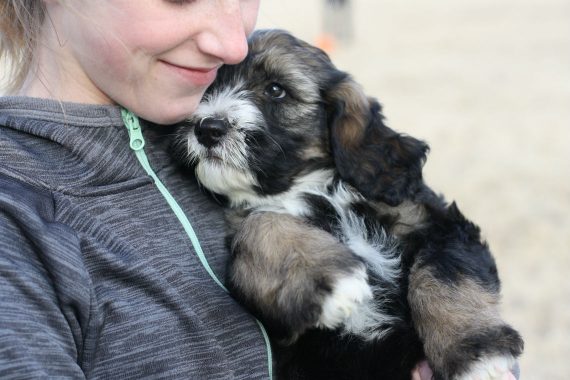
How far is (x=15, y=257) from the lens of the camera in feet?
6.66

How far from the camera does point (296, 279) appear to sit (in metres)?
2.53

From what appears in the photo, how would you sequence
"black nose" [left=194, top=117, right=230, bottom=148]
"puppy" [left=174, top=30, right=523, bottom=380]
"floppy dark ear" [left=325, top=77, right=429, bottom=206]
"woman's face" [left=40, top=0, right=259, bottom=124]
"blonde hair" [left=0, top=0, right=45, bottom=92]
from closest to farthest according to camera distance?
"woman's face" [left=40, top=0, right=259, bottom=124] → "puppy" [left=174, top=30, right=523, bottom=380] → "blonde hair" [left=0, top=0, right=45, bottom=92] → "black nose" [left=194, top=117, right=230, bottom=148] → "floppy dark ear" [left=325, top=77, right=429, bottom=206]

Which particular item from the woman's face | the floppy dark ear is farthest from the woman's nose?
the floppy dark ear

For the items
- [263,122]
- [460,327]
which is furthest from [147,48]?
[460,327]

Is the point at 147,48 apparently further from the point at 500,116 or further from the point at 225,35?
the point at 500,116

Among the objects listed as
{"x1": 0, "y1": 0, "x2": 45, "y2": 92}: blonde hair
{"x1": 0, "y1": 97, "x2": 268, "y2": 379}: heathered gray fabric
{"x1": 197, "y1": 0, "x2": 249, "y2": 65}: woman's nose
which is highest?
{"x1": 197, "y1": 0, "x2": 249, "y2": 65}: woman's nose

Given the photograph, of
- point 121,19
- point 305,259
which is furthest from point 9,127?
point 305,259

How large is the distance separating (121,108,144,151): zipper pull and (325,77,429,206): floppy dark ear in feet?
2.63

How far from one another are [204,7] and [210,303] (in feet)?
2.93

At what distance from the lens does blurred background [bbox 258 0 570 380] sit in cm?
719

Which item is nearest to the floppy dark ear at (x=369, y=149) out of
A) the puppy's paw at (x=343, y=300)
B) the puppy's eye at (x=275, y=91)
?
the puppy's eye at (x=275, y=91)

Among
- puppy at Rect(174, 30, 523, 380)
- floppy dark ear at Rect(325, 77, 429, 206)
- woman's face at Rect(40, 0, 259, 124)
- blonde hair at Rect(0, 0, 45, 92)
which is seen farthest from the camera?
floppy dark ear at Rect(325, 77, 429, 206)

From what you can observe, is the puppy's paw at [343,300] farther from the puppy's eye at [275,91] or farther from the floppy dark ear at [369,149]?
the puppy's eye at [275,91]

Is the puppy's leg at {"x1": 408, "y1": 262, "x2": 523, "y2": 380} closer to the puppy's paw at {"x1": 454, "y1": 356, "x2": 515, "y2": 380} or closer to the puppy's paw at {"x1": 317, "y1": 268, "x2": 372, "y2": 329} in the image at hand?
the puppy's paw at {"x1": 454, "y1": 356, "x2": 515, "y2": 380}
